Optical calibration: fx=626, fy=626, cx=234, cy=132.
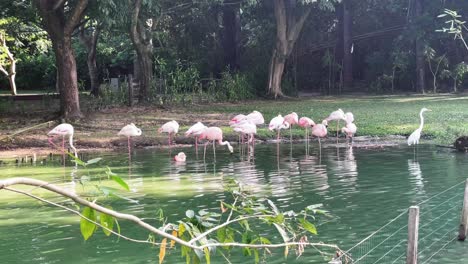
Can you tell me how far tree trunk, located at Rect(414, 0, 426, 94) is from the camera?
105 ft

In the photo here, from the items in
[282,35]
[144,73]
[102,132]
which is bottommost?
[102,132]

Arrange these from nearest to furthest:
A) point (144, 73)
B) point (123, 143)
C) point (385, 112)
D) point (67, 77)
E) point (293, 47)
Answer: point (123, 143) < point (67, 77) < point (385, 112) < point (144, 73) < point (293, 47)

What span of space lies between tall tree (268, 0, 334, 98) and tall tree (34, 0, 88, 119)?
1212 centimetres

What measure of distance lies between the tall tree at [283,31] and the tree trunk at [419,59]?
6.27 meters

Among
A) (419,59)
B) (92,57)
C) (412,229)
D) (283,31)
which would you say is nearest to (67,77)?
(92,57)

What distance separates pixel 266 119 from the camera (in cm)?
2080

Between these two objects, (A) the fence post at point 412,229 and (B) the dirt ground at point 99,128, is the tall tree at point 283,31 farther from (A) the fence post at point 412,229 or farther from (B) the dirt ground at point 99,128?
(A) the fence post at point 412,229

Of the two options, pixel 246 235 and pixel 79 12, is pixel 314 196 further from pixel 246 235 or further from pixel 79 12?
pixel 79 12

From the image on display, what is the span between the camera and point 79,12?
1848cm

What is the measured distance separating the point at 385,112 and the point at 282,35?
9021 mm

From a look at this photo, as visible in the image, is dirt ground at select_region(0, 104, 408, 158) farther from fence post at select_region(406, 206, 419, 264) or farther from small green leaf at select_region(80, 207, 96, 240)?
small green leaf at select_region(80, 207, 96, 240)

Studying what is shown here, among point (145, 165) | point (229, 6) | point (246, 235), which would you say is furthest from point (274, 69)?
point (246, 235)

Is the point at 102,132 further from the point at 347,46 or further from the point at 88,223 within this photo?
the point at 347,46

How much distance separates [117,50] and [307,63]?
12.0 metres
